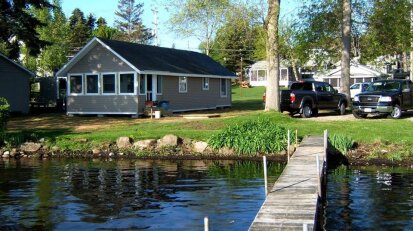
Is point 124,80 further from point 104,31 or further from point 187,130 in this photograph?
point 104,31

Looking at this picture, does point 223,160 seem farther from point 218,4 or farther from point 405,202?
point 218,4

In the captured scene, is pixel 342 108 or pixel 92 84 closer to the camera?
pixel 342 108

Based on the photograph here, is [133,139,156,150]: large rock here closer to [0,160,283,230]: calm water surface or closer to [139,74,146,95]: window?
[0,160,283,230]: calm water surface

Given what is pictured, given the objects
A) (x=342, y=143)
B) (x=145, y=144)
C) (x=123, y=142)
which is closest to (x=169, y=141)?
(x=145, y=144)

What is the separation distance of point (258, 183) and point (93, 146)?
29.3 ft

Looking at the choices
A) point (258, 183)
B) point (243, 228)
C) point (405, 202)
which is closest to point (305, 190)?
point (243, 228)

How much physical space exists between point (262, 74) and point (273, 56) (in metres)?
51.3

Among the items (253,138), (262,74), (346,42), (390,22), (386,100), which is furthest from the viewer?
(262,74)

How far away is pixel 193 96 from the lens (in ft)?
122

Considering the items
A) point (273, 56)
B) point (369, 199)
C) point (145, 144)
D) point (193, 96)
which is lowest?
point (369, 199)

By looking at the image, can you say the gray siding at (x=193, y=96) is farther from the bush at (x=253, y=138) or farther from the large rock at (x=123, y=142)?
the bush at (x=253, y=138)

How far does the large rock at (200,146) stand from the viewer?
A: 68.7ft

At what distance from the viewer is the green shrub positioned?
63.8 feet

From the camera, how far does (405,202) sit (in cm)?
1270
